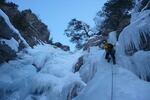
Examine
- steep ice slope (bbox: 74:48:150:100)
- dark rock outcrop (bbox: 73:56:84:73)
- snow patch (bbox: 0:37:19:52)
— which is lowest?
steep ice slope (bbox: 74:48:150:100)

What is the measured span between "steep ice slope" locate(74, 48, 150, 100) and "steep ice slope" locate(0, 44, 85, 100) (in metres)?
1.54

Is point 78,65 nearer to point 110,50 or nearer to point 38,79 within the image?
point 38,79

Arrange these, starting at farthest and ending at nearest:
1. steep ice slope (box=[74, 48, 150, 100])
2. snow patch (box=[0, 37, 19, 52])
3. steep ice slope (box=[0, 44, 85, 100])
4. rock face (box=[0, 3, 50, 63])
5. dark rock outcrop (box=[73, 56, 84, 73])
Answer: snow patch (box=[0, 37, 19, 52]) → rock face (box=[0, 3, 50, 63]) → dark rock outcrop (box=[73, 56, 84, 73]) → steep ice slope (box=[0, 44, 85, 100]) → steep ice slope (box=[74, 48, 150, 100])

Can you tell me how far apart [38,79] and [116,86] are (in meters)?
5.42

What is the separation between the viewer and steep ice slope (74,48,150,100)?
10.5m

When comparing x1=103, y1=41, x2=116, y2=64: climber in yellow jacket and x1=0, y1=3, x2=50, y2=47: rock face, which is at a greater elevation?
x1=0, y1=3, x2=50, y2=47: rock face

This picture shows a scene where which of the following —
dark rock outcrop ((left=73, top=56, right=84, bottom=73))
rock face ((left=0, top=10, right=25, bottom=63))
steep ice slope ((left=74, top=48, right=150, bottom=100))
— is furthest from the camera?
rock face ((left=0, top=10, right=25, bottom=63))

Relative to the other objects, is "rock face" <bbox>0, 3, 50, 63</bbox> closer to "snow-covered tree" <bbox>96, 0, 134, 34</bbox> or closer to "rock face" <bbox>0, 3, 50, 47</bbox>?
"rock face" <bbox>0, 3, 50, 47</bbox>

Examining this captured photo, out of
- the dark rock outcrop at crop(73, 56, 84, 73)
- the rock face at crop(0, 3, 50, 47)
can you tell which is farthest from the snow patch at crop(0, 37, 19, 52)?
the dark rock outcrop at crop(73, 56, 84, 73)

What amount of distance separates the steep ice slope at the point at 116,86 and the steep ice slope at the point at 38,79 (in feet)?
5.05

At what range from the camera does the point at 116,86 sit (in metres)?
11.2

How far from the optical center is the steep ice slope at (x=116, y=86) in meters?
10.5

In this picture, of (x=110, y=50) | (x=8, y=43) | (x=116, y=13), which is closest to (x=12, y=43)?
(x=8, y=43)

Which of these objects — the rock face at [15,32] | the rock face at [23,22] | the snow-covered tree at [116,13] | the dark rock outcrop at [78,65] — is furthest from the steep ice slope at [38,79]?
the snow-covered tree at [116,13]
